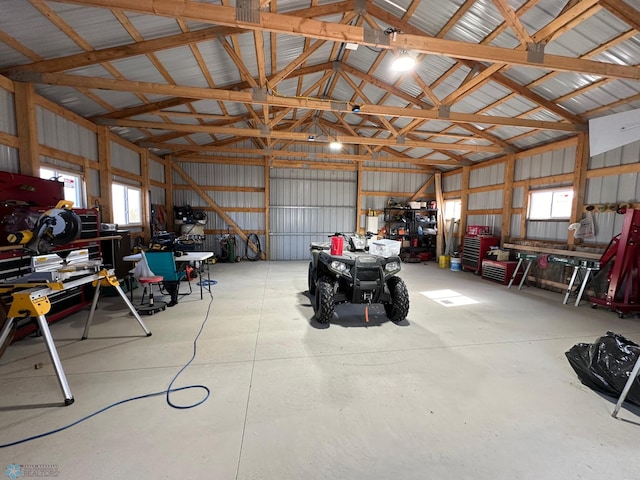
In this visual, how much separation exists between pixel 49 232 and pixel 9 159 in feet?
8.17

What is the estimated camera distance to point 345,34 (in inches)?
119

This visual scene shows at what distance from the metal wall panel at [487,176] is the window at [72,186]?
10.5m

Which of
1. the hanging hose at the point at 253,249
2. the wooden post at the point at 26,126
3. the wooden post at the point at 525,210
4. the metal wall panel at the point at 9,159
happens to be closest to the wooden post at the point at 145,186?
the hanging hose at the point at 253,249

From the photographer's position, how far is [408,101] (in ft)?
21.6

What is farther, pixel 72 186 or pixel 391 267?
pixel 72 186

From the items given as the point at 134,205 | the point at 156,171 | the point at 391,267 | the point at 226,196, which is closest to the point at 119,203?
the point at 134,205

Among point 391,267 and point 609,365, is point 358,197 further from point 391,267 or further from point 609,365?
point 609,365

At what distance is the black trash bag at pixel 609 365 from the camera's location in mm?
2244

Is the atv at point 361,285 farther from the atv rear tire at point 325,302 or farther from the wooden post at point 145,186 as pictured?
the wooden post at point 145,186

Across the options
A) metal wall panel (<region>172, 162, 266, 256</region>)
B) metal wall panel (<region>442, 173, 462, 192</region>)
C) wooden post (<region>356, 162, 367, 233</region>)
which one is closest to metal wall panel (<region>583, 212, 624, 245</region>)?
metal wall panel (<region>442, 173, 462, 192</region>)

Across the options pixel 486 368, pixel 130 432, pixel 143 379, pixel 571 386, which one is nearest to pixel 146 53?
pixel 143 379

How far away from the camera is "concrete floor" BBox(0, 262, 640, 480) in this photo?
1634 millimetres

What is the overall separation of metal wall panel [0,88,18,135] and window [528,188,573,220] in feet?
33.8

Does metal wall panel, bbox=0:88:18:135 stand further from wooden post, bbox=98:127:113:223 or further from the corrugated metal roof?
wooden post, bbox=98:127:113:223
